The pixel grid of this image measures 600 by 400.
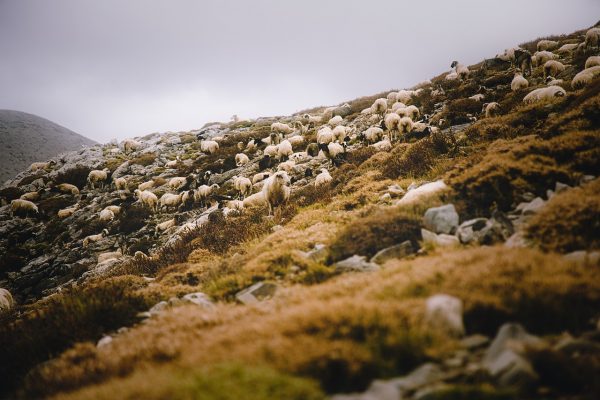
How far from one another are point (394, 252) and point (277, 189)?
6.44m

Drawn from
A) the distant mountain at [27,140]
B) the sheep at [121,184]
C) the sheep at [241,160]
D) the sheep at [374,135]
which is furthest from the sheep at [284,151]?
the distant mountain at [27,140]

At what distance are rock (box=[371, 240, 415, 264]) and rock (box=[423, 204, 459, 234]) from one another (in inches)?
31.9

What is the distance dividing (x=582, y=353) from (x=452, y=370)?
1070mm

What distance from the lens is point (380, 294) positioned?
146 inches

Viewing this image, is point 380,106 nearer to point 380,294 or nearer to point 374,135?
point 374,135

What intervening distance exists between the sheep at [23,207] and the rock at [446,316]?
28.9 metres

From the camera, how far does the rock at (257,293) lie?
4968 millimetres

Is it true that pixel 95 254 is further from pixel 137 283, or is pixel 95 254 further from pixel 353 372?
pixel 353 372

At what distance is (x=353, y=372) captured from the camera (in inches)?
99.1

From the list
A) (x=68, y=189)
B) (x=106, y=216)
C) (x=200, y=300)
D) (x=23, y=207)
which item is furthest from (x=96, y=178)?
(x=200, y=300)

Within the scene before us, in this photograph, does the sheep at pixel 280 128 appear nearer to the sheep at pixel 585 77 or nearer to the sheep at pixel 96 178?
the sheep at pixel 96 178

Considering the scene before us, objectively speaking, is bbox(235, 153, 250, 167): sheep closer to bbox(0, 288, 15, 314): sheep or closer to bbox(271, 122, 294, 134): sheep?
bbox(271, 122, 294, 134): sheep

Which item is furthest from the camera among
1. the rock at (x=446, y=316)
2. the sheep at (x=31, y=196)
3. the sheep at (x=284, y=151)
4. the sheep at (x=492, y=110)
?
the sheep at (x=31, y=196)

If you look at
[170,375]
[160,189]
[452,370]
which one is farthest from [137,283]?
[160,189]
